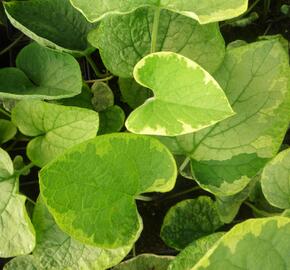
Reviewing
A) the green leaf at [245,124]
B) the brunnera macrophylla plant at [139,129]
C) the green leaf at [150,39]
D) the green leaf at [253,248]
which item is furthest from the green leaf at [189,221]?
the green leaf at [253,248]

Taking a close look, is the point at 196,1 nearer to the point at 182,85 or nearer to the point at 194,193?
the point at 182,85

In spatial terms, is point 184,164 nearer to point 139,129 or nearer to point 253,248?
point 139,129

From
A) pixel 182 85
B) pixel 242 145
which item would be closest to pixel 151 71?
pixel 182 85

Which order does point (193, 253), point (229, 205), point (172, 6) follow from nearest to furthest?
point (172, 6), point (193, 253), point (229, 205)

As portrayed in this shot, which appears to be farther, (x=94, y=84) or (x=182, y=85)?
(x=94, y=84)

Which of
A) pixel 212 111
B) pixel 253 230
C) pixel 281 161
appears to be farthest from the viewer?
pixel 281 161

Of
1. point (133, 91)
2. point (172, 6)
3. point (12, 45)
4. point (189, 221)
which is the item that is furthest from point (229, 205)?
point (12, 45)

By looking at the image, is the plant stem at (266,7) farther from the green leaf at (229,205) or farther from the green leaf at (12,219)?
the green leaf at (12,219)

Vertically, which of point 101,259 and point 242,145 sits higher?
point 242,145
